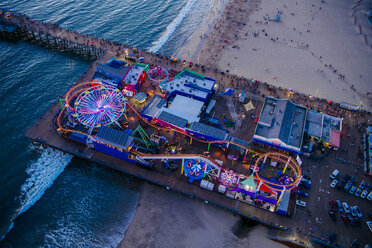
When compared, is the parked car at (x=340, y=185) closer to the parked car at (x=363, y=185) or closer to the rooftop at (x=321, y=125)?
the parked car at (x=363, y=185)

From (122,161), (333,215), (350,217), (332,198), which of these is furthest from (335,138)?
(122,161)

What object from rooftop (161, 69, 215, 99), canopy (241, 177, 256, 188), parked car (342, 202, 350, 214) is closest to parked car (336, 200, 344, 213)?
parked car (342, 202, 350, 214)

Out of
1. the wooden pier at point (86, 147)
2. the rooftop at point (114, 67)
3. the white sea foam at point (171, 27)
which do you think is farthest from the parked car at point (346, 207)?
the white sea foam at point (171, 27)

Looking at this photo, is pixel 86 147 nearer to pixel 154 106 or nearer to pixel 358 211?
pixel 154 106

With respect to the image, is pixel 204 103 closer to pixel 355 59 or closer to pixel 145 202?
pixel 145 202

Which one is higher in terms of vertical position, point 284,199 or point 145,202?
point 284,199

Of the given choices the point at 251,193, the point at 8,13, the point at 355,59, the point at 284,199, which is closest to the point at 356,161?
the point at 284,199
